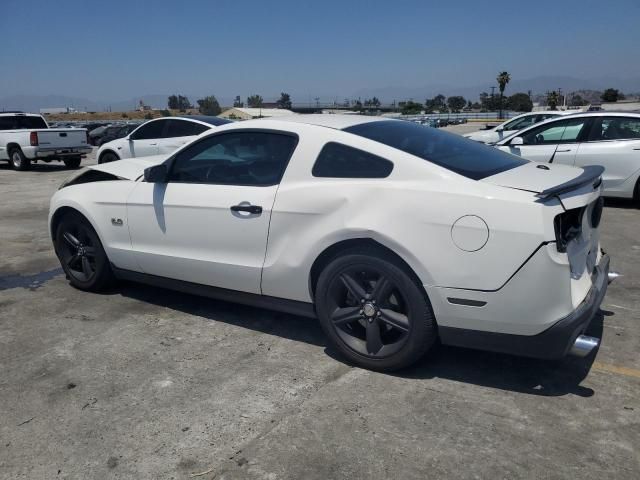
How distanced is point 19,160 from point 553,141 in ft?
49.1

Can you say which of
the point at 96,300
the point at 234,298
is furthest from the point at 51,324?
the point at 234,298

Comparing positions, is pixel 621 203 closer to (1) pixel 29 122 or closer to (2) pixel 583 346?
(2) pixel 583 346

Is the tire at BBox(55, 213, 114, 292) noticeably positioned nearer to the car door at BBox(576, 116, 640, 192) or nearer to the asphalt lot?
the asphalt lot

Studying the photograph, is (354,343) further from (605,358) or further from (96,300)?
(96,300)

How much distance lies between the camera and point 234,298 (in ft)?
13.2

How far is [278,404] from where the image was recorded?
3.12 meters

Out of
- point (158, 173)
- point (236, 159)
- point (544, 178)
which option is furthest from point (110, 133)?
point (544, 178)

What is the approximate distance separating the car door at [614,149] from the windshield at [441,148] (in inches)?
212

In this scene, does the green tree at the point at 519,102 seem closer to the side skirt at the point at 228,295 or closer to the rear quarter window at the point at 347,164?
the side skirt at the point at 228,295

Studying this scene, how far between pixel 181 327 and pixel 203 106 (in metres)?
95.0

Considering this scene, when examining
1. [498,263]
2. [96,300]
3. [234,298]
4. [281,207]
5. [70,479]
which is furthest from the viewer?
[96,300]

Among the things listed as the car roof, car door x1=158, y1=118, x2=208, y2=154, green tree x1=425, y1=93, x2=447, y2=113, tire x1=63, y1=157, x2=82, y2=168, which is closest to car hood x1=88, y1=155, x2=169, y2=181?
the car roof

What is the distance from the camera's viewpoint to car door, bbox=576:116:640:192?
8.43 meters

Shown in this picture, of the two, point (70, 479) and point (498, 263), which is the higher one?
point (498, 263)
